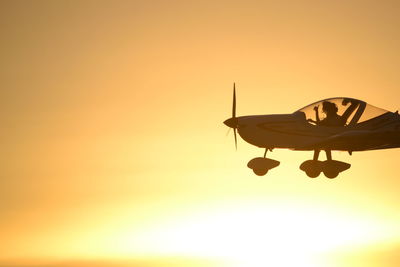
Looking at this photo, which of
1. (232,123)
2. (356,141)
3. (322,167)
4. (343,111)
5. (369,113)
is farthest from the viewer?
(232,123)

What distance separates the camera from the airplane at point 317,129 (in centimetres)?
3209

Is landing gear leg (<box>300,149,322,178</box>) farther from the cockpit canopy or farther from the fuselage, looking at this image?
the cockpit canopy

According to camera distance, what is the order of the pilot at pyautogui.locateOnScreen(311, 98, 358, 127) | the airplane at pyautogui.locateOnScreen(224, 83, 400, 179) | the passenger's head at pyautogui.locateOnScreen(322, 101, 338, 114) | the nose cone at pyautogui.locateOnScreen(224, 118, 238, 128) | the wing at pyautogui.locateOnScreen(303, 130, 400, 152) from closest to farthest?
1. the wing at pyautogui.locateOnScreen(303, 130, 400, 152)
2. the airplane at pyautogui.locateOnScreen(224, 83, 400, 179)
3. the pilot at pyautogui.locateOnScreen(311, 98, 358, 127)
4. the passenger's head at pyautogui.locateOnScreen(322, 101, 338, 114)
5. the nose cone at pyautogui.locateOnScreen(224, 118, 238, 128)

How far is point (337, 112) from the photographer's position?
32.5 m

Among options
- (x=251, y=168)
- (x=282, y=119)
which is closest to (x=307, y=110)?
(x=282, y=119)

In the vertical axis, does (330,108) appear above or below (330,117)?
above

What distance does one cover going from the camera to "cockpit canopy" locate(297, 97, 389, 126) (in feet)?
106

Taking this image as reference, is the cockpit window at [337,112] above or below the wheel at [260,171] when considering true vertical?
above

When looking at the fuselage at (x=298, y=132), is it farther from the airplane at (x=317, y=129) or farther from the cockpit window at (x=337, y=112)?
the cockpit window at (x=337, y=112)

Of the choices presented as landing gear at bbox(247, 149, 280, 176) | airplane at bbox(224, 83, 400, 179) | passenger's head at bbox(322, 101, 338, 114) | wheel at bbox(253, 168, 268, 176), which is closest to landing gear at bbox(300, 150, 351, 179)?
airplane at bbox(224, 83, 400, 179)

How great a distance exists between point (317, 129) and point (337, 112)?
3.45ft

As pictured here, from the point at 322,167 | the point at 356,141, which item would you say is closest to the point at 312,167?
the point at 322,167

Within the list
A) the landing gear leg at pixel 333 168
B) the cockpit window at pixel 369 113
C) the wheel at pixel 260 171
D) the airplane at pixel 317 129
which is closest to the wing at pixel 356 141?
the airplane at pixel 317 129

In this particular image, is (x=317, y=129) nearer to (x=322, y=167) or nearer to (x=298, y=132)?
(x=298, y=132)
